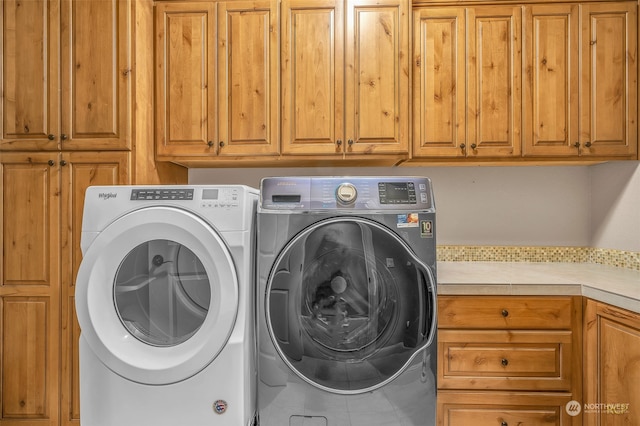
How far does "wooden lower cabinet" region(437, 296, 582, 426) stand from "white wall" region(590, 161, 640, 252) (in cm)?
79

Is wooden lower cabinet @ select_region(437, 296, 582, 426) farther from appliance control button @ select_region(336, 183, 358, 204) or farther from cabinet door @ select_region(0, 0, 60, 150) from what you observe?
cabinet door @ select_region(0, 0, 60, 150)

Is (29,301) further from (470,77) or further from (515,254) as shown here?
(515,254)

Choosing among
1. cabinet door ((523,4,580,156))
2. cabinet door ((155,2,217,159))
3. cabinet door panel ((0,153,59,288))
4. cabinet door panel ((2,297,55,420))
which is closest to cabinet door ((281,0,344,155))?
cabinet door ((155,2,217,159))

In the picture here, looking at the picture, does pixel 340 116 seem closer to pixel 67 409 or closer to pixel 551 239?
pixel 551 239

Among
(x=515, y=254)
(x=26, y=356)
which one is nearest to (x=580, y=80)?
(x=515, y=254)

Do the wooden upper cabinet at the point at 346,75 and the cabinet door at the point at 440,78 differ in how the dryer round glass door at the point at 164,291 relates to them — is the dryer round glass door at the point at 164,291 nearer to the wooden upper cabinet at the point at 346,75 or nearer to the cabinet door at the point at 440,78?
the wooden upper cabinet at the point at 346,75

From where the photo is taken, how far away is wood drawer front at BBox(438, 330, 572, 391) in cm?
156

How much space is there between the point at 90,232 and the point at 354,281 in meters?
1.05

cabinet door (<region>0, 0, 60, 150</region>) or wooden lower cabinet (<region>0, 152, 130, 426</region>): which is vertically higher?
cabinet door (<region>0, 0, 60, 150</region>)

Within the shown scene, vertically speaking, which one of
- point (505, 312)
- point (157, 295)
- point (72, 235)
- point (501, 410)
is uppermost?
point (72, 235)

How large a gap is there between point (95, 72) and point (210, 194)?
3.27 ft

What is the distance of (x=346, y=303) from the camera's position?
1.47 m

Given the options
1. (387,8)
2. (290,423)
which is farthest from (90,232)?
(387,8)

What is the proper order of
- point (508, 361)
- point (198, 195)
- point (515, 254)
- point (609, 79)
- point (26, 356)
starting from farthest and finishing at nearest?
point (515, 254), point (609, 79), point (26, 356), point (508, 361), point (198, 195)
